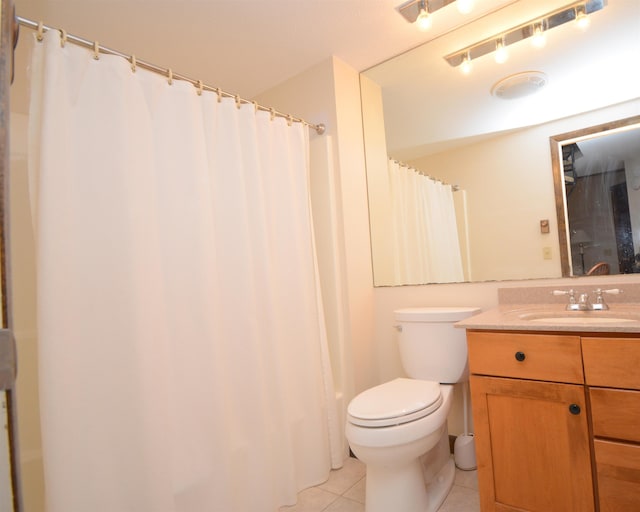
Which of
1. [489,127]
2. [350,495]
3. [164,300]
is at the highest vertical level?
[489,127]

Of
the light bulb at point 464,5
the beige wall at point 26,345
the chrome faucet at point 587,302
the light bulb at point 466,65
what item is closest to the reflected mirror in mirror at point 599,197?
the chrome faucet at point 587,302

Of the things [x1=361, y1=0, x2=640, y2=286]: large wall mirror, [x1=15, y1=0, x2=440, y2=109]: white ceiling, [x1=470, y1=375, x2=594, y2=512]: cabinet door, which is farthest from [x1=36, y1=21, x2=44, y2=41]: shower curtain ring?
[x1=470, y1=375, x2=594, y2=512]: cabinet door

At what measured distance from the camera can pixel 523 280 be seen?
1.69m

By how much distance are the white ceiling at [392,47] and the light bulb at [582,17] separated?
0.09 feet

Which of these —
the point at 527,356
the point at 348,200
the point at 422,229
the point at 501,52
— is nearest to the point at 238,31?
the point at 348,200

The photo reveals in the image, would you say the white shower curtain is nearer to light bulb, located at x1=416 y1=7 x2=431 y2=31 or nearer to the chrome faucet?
light bulb, located at x1=416 y1=7 x2=431 y2=31

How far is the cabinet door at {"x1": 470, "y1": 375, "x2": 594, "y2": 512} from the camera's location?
1104 mm

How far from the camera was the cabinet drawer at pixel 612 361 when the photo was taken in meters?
1.02

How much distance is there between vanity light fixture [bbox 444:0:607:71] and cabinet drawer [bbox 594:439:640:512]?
1741 millimetres

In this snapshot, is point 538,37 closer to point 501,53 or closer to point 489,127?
point 501,53

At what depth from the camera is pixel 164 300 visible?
1.30m

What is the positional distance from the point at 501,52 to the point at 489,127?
0.37m

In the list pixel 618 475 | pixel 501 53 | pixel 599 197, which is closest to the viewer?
pixel 618 475

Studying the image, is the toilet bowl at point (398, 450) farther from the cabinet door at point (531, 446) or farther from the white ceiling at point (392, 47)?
the white ceiling at point (392, 47)
